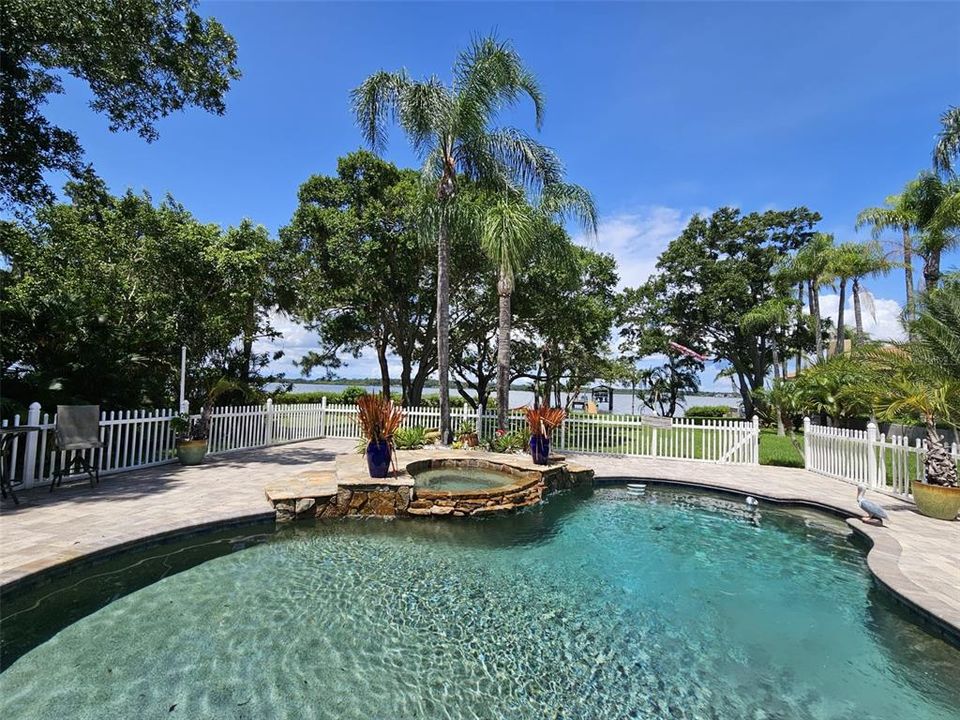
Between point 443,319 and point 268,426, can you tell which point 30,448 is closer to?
point 268,426

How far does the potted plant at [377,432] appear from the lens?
6430 mm

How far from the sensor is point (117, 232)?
11008mm

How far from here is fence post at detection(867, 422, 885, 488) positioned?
7509mm

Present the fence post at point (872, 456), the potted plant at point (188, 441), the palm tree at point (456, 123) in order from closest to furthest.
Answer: the fence post at point (872, 456)
the potted plant at point (188, 441)
the palm tree at point (456, 123)

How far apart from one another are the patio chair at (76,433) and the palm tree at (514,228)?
734cm

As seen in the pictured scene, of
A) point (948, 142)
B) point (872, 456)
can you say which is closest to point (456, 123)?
point (872, 456)

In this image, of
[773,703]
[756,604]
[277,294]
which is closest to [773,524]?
[756,604]

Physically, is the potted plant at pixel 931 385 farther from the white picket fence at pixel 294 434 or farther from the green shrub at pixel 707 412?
the green shrub at pixel 707 412

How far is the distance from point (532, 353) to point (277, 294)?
9305mm

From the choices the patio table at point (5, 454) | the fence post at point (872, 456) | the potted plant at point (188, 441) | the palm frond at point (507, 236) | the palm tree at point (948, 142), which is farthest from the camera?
the palm tree at point (948, 142)

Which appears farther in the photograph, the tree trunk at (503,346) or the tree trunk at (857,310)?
the tree trunk at (857,310)

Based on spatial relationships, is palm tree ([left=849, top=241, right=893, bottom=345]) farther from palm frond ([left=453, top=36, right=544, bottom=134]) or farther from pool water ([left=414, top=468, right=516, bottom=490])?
pool water ([left=414, top=468, right=516, bottom=490])

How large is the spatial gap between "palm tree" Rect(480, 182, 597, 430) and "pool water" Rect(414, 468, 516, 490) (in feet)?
9.13

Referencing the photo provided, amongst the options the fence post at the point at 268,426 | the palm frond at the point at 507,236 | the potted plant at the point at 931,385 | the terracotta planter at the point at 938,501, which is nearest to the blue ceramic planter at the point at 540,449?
the palm frond at the point at 507,236
